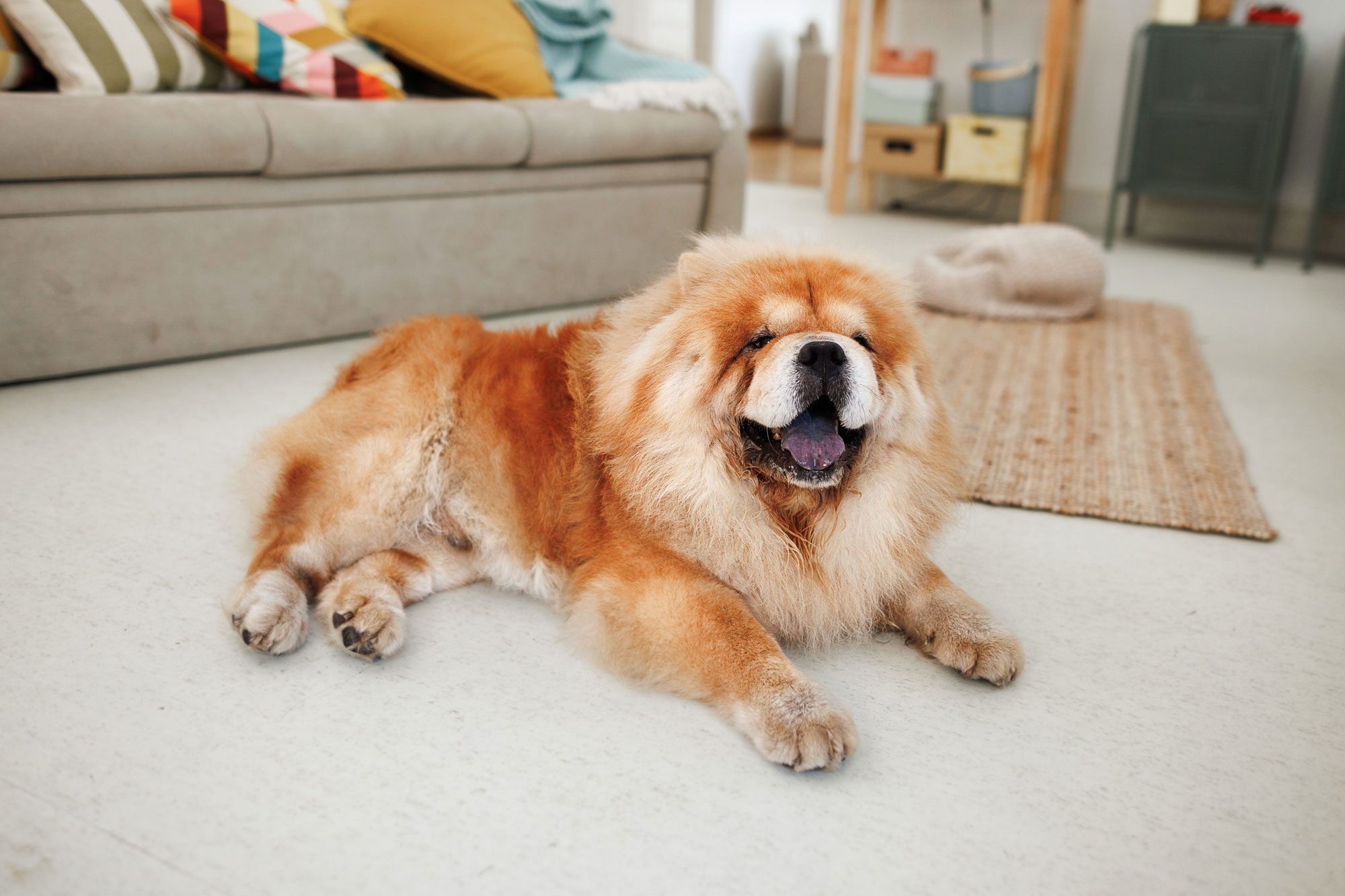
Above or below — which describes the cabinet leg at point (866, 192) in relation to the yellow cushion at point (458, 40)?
below

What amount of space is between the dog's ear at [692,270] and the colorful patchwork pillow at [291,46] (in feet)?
6.74

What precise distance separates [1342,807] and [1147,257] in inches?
167

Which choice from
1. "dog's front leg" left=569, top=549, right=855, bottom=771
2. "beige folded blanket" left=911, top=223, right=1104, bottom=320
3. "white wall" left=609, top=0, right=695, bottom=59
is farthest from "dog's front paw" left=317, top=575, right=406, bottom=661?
"white wall" left=609, top=0, right=695, bottom=59

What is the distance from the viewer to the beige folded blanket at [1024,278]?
11.5 ft

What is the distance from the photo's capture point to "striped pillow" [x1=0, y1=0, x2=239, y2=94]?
2.52 metres

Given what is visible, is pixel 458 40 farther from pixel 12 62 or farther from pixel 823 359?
pixel 823 359

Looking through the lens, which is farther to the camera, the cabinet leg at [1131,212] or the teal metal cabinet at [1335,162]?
the cabinet leg at [1131,212]

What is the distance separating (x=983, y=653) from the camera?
136 cm

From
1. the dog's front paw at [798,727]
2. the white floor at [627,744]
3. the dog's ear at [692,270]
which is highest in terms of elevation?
the dog's ear at [692,270]

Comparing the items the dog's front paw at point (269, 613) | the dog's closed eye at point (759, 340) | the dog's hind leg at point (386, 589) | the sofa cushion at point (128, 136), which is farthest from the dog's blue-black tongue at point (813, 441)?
the sofa cushion at point (128, 136)

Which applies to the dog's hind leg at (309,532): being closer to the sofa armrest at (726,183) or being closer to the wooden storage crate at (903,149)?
the sofa armrest at (726,183)

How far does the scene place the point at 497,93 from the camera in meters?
3.35

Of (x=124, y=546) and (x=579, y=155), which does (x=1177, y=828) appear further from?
(x=579, y=155)

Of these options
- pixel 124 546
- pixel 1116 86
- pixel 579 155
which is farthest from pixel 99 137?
pixel 1116 86
